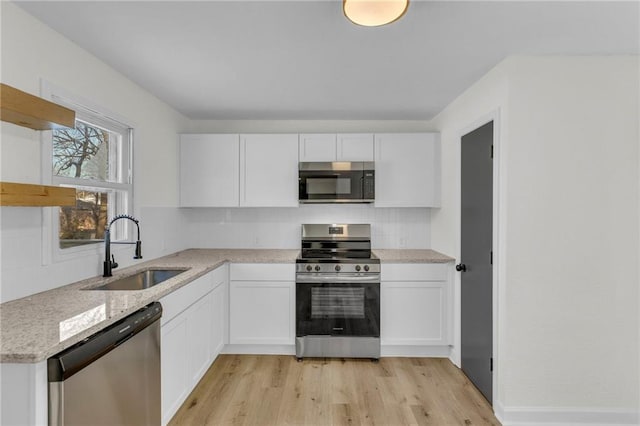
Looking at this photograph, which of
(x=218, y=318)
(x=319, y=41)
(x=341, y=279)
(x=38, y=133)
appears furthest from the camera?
→ (x=341, y=279)

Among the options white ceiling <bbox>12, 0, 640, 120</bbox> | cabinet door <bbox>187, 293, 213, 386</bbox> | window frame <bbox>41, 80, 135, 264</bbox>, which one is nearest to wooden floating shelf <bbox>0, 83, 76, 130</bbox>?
window frame <bbox>41, 80, 135, 264</bbox>

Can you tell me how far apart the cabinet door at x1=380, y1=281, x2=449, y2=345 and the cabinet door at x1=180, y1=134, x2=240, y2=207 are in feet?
6.26

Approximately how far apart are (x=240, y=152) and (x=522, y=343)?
3.02 meters

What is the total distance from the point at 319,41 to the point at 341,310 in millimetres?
2290

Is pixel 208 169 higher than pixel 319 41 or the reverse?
the reverse

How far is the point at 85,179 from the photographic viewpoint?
231 centimetres

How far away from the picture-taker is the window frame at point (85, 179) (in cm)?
189

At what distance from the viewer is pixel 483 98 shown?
102 inches

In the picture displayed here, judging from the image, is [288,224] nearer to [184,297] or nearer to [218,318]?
[218,318]

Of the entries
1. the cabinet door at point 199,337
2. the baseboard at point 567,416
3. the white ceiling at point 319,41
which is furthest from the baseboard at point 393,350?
the white ceiling at point 319,41

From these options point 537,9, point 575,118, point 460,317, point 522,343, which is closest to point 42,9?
point 537,9

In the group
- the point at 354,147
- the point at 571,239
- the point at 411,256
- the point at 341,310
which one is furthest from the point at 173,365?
the point at 571,239

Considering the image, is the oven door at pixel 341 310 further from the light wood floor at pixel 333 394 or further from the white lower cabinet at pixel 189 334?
the white lower cabinet at pixel 189 334

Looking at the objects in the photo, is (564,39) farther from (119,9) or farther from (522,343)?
(119,9)
